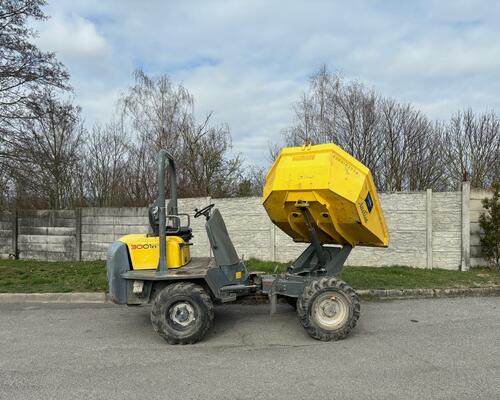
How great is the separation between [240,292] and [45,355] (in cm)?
256

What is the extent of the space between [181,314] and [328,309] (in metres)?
1.95

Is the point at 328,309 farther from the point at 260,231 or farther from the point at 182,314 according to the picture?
the point at 260,231

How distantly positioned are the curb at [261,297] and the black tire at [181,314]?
2.47 meters

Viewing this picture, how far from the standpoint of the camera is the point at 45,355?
526cm

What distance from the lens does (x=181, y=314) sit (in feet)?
18.5

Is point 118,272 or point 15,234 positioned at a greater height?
point 118,272

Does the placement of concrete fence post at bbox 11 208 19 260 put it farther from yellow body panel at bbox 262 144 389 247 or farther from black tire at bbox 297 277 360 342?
black tire at bbox 297 277 360 342

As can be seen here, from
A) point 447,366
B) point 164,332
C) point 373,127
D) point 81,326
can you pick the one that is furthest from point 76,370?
point 373,127

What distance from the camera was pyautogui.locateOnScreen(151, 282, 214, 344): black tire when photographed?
18.2 ft

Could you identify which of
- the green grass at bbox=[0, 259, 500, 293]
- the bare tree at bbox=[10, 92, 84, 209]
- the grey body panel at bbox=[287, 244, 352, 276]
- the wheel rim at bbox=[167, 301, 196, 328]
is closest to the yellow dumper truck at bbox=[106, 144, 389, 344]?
the wheel rim at bbox=[167, 301, 196, 328]

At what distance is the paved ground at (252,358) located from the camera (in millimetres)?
4176

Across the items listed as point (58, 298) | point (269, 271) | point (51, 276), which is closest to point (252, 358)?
point (58, 298)

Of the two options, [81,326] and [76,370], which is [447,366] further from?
[81,326]

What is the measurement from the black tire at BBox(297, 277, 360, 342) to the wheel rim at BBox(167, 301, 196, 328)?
141cm
